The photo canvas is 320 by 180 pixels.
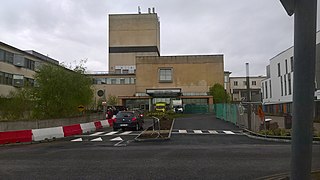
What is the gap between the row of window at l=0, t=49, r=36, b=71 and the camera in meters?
55.9

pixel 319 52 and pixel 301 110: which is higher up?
pixel 319 52

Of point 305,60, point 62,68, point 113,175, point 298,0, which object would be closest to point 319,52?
point 305,60

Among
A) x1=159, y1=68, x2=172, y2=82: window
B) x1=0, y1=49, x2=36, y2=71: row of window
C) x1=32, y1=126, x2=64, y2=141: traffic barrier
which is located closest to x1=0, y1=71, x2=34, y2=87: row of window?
x1=0, y1=49, x2=36, y2=71: row of window

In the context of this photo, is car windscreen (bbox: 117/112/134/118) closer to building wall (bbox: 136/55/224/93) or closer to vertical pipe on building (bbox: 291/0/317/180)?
vertical pipe on building (bbox: 291/0/317/180)

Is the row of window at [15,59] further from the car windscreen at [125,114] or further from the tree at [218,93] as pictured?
the tree at [218,93]

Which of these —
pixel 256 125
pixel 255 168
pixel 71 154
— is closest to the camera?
pixel 255 168

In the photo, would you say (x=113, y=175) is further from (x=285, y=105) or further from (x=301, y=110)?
(x=285, y=105)

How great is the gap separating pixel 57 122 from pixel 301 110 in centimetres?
2497

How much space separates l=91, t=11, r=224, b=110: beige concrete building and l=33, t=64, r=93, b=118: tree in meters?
42.8

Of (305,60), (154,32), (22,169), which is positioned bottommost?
(22,169)

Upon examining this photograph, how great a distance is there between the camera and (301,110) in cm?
410

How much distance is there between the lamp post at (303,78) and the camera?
4.06 m

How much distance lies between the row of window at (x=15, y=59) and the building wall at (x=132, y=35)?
38449 millimetres

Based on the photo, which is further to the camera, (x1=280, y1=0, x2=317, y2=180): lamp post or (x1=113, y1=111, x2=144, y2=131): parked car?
(x1=113, y1=111, x2=144, y2=131): parked car
